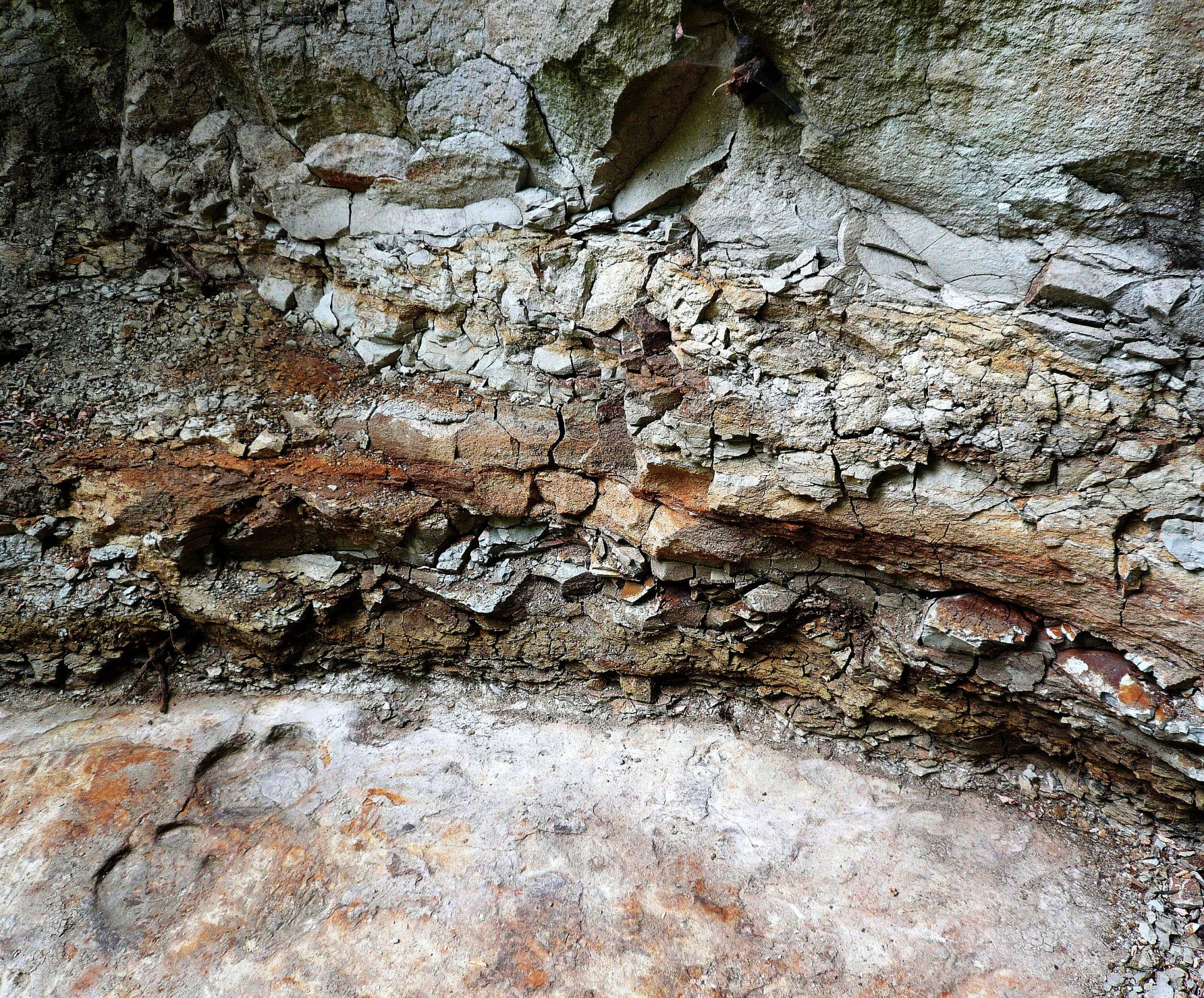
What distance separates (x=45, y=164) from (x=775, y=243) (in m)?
3.28

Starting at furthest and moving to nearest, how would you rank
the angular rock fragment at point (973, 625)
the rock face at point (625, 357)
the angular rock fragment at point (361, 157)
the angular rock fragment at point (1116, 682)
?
the angular rock fragment at point (361, 157) < the angular rock fragment at point (973, 625) < the angular rock fragment at point (1116, 682) < the rock face at point (625, 357)

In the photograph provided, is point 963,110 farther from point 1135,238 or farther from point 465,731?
point 465,731

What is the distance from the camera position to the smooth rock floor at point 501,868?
2.19 m

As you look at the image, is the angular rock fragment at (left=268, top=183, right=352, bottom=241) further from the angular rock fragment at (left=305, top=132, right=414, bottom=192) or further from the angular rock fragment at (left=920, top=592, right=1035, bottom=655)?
the angular rock fragment at (left=920, top=592, right=1035, bottom=655)

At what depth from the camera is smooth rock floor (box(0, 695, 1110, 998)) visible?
2186 millimetres

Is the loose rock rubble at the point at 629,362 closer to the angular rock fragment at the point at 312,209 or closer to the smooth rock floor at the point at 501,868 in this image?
the angular rock fragment at the point at 312,209

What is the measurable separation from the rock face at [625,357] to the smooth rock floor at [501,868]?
0.33 m

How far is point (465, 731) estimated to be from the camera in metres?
2.99

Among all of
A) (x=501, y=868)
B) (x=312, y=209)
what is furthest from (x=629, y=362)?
(x=501, y=868)

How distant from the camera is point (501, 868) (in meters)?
2.45

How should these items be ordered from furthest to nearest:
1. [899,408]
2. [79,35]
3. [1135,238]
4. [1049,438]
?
[79,35] < [899,408] < [1049,438] < [1135,238]

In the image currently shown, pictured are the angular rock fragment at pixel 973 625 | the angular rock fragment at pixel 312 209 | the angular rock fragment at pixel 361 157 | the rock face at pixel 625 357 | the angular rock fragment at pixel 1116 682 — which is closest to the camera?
the rock face at pixel 625 357

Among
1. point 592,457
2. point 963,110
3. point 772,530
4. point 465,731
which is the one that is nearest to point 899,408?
point 772,530

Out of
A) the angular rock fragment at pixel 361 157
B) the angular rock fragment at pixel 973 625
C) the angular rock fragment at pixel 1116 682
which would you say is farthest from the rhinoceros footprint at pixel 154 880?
the angular rock fragment at pixel 1116 682
